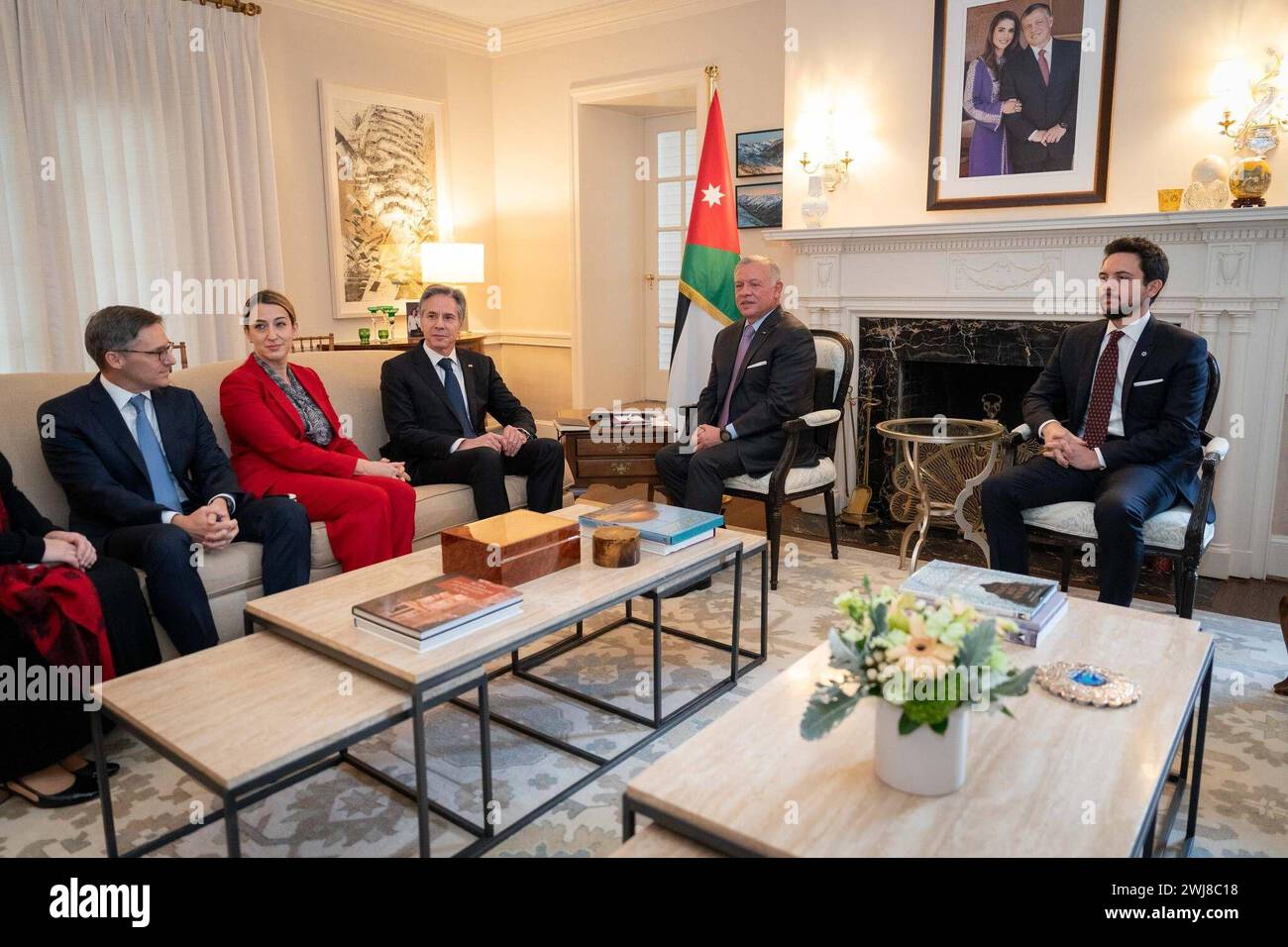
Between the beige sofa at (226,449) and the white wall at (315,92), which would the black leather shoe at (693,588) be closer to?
the beige sofa at (226,449)

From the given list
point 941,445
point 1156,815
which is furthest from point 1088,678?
point 941,445

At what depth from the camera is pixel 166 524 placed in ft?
8.32

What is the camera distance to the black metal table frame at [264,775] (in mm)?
1417

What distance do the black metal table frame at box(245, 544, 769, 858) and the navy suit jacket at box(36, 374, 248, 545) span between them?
0.77m

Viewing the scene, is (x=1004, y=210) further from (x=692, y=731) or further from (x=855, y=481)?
(x=692, y=731)

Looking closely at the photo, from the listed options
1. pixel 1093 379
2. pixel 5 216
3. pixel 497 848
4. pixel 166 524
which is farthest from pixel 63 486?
pixel 1093 379

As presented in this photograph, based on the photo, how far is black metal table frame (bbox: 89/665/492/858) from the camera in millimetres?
1417

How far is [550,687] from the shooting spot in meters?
2.64

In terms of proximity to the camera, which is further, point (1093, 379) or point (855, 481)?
point (855, 481)

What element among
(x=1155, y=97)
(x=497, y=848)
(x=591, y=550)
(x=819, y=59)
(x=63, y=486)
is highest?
(x=819, y=59)

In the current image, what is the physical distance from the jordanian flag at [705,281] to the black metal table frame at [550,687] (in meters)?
1.75

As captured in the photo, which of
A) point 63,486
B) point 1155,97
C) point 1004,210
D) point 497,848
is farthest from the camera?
point 1004,210

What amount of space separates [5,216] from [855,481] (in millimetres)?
4072

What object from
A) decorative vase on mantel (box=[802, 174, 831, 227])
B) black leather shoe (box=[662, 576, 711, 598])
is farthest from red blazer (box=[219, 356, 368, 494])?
decorative vase on mantel (box=[802, 174, 831, 227])
